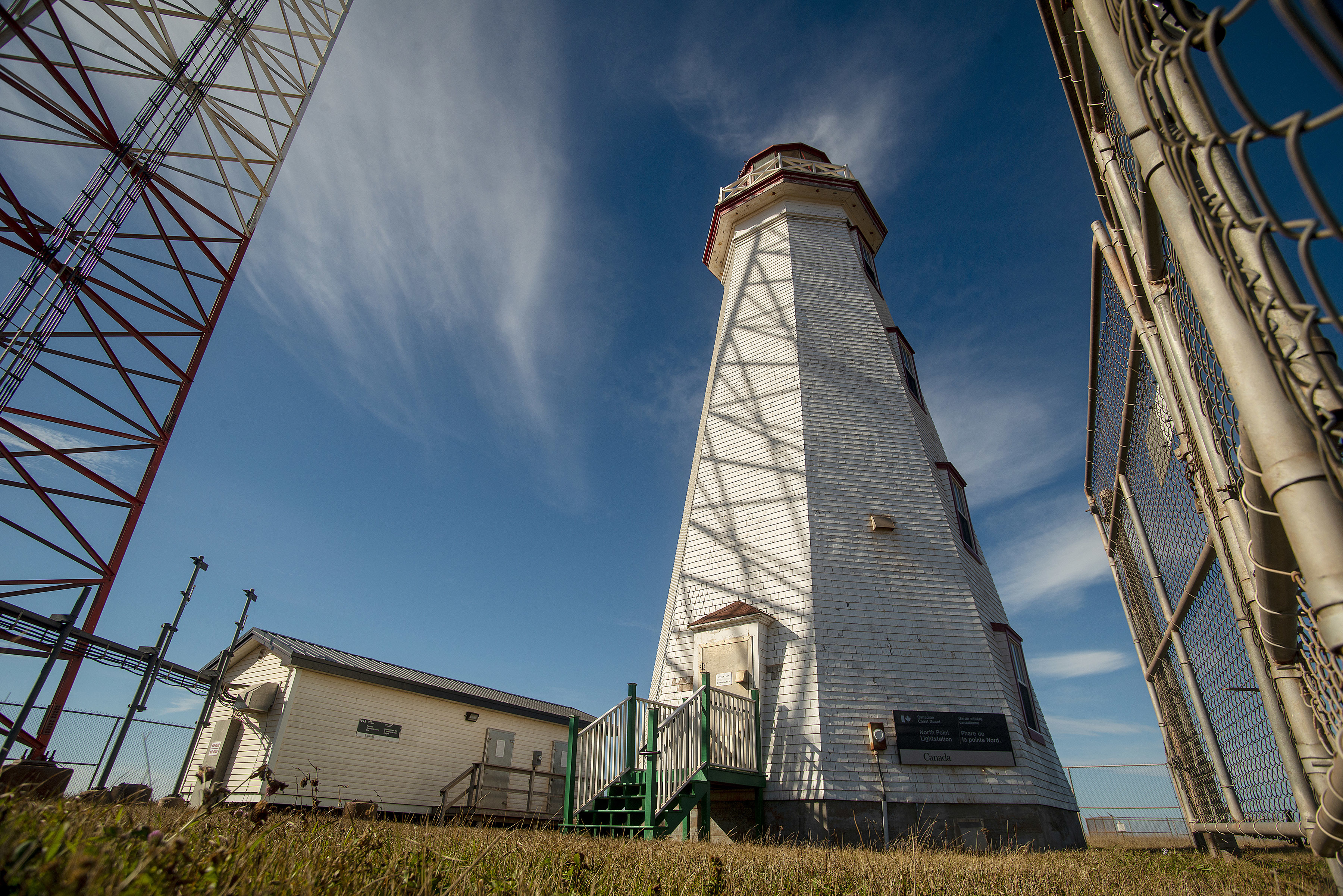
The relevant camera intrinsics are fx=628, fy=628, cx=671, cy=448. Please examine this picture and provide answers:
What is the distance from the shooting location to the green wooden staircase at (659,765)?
8828mm

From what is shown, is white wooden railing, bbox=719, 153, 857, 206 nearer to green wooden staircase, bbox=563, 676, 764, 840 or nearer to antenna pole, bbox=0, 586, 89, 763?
green wooden staircase, bbox=563, 676, 764, 840

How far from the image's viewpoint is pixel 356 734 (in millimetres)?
15578

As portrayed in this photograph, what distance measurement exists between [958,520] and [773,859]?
971cm

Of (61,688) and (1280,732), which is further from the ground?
(61,688)

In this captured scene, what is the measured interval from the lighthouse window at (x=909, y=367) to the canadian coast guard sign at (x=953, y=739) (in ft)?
24.1

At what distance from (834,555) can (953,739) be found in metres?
3.37

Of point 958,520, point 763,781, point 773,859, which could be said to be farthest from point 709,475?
point 773,859

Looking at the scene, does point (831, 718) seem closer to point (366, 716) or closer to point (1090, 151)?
point (1090, 151)

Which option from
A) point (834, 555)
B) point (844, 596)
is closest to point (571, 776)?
point (844, 596)

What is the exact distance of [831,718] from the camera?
32.3 feet

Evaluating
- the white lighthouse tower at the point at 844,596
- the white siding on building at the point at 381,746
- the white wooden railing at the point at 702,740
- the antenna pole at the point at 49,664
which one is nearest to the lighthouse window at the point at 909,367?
the white lighthouse tower at the point at 844,596

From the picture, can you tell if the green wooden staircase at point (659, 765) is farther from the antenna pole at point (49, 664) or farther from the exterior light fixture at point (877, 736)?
the antenna pole at point (49, 664)

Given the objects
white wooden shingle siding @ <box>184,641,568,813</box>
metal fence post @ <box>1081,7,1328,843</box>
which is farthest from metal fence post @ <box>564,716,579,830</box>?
metal fence post @ <box>1081,7,1328,843</box>

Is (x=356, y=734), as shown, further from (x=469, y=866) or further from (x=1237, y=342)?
(x=1237, y=342)
